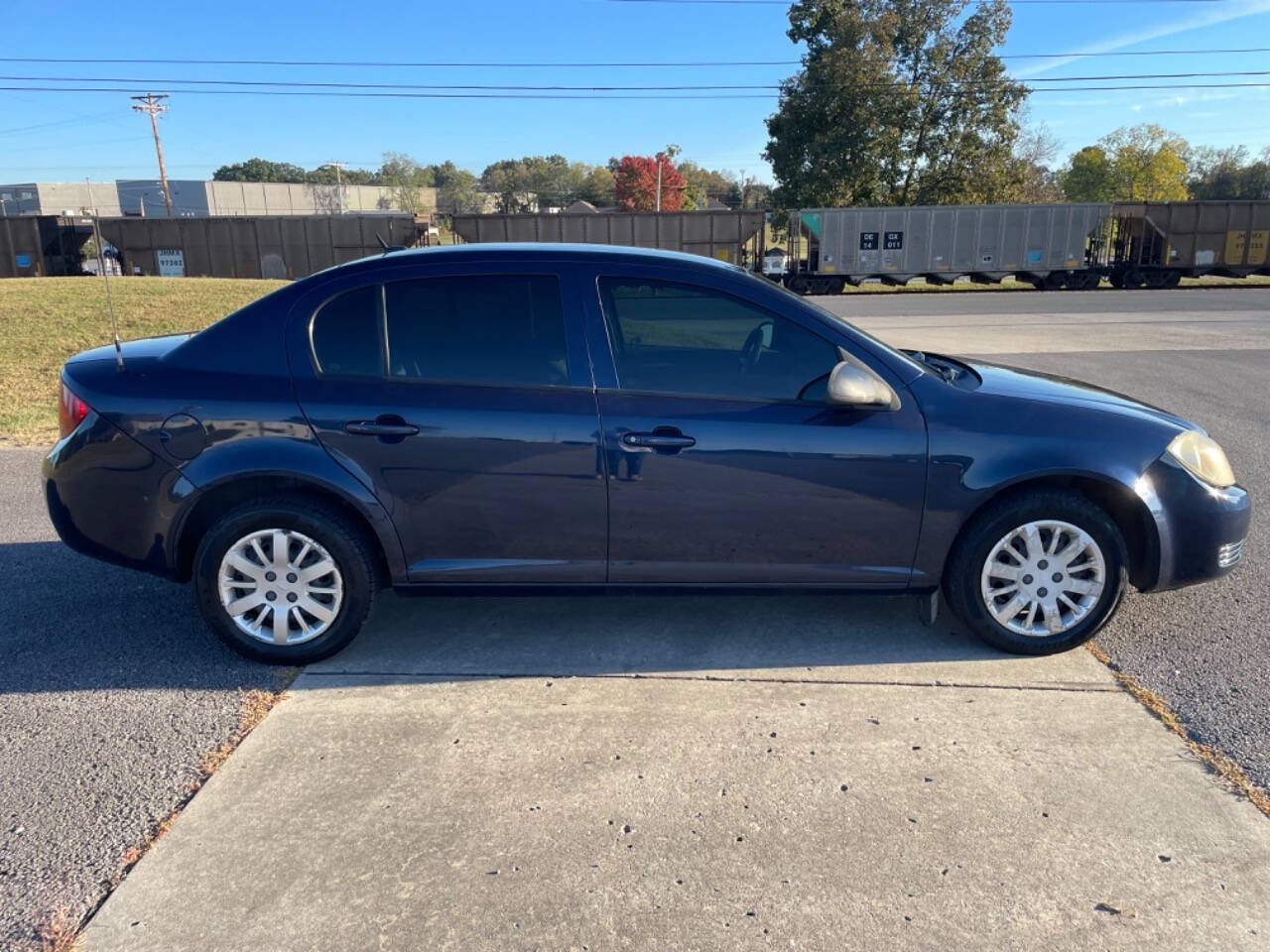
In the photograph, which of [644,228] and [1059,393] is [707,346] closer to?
[1059,393]

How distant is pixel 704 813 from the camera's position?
279 centimetres

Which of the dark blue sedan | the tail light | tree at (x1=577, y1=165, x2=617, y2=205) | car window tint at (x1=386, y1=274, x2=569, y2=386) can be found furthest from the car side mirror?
tree at (x1=577, y1=165, x2=617, y2=205)

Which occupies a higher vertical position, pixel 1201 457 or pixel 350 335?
pixel 350 335

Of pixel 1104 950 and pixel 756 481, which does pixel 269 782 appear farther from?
pixel 1104 950

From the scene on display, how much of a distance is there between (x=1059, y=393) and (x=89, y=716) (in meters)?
4.17

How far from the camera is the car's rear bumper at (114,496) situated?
12.1ft

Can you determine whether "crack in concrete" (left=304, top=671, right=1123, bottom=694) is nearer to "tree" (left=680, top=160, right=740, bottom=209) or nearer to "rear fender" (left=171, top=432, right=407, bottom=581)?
"rear fender" (left=171, top=432, right=407, bottom=581)

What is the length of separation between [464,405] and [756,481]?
1217mm

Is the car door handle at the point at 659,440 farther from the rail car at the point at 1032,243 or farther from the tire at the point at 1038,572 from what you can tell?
the rail car at the point at 1032,243

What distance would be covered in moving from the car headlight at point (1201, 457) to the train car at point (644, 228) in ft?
103

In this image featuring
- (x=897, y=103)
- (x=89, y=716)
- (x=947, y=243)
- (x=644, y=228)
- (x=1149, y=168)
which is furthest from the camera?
(x=1149, y=168)

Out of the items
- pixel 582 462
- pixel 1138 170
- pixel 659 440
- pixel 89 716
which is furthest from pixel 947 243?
pixel 1138 170

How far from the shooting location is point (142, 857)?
261 centimetres

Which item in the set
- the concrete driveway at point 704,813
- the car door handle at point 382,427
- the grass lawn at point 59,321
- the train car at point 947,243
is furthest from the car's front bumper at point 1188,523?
the train car at point 947,243
